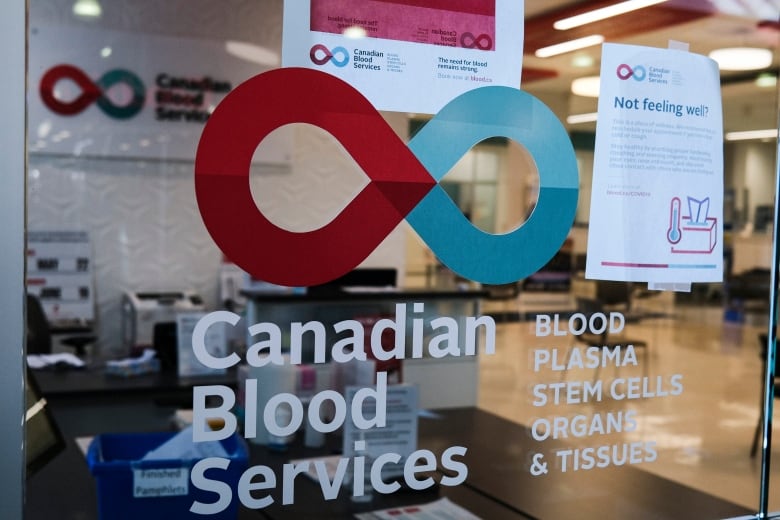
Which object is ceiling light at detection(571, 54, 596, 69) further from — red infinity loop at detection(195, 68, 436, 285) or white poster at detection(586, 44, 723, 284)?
red infinity loop at detection(195, 68, 436, 285)

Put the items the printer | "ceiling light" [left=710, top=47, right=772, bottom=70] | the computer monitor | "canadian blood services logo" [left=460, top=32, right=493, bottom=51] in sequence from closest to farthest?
the computer monitor < "canadian blood services logo" [left=460, top=32, right=493, bottom=51] < "ceiling light" [left=710, top=47, right=772, bottom=70] < the printer

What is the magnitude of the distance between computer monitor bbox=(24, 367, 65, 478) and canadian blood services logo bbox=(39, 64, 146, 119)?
13.4 feet

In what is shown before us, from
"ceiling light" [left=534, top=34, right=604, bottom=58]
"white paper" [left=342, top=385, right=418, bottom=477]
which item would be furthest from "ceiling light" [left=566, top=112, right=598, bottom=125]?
"white paper" [left=342, top=385, right=418, bottom=477]

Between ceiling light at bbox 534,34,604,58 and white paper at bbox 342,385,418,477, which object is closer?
white paper at bbox 342,385,418,477

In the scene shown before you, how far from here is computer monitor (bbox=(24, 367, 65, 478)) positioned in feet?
3.90

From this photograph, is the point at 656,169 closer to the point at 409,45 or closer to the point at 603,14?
the point at 603,14

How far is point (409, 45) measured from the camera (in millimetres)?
1362

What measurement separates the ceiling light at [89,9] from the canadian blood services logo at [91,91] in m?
0.33

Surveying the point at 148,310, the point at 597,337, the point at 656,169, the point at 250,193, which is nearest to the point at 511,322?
the point at 597,337

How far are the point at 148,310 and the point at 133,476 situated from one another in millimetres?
3502

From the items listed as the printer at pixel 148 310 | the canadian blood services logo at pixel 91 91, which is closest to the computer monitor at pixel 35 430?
the printer at pixel 148 310

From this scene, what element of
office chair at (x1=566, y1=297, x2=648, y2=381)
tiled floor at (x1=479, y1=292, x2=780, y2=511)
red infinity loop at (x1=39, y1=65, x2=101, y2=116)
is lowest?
tiled floor at (x1=479, y1=292, x2=780, y2=511)

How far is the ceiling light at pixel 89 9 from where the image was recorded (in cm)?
497

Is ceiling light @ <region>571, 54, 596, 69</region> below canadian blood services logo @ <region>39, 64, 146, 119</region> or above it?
below
